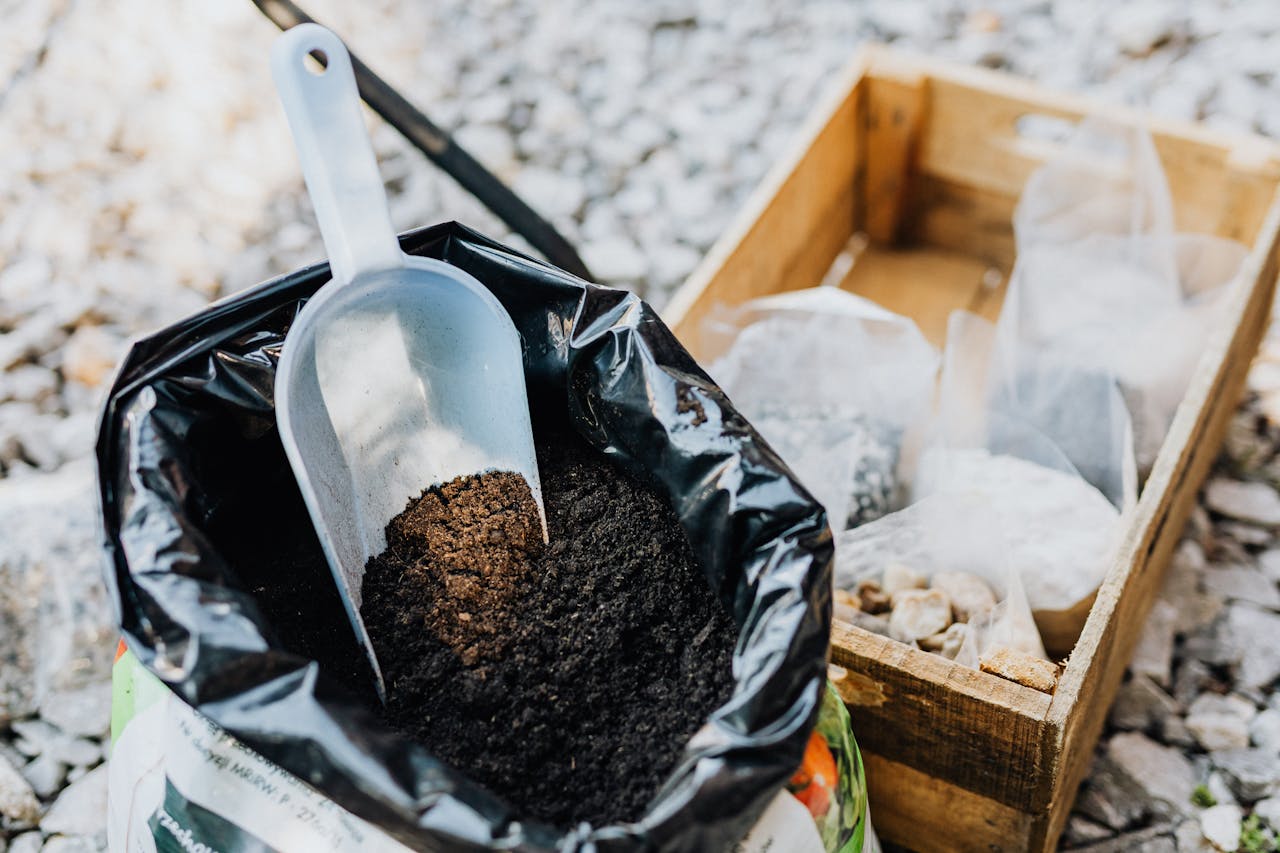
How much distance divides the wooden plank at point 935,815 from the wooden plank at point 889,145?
843 millimetres

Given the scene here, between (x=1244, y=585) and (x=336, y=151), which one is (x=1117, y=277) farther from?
(x=336, y=151)

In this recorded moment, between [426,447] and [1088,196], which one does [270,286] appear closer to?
[426,447]

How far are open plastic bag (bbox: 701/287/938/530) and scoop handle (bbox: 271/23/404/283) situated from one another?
496 mm

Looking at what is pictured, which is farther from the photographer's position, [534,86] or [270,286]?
[534,86]

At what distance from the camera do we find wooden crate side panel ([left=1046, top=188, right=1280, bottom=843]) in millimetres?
853

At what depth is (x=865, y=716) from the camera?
90 centimetres

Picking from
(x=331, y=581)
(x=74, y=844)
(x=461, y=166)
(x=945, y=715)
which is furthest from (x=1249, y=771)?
(x=74, y=844)

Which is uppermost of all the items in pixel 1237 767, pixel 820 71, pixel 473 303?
pixel 473 303

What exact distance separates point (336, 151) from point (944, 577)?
0.63 m

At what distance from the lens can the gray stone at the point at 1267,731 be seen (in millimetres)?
1146

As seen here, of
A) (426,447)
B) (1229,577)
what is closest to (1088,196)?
(1229,577)

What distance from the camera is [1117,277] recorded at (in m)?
1.34

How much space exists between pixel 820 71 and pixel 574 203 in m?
0.52

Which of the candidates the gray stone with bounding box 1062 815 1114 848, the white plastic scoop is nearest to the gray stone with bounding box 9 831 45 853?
the white plastic scoop
